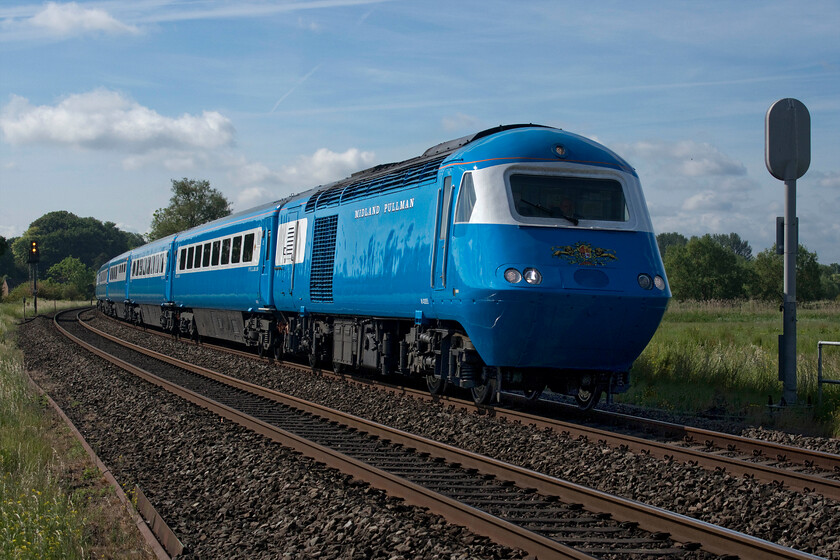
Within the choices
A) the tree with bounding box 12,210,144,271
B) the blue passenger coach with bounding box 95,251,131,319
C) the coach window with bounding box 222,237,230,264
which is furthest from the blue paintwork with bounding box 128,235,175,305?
the tree with bounding box 12,210,144,271

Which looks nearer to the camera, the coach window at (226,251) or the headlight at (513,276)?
the headlight at (513,276)

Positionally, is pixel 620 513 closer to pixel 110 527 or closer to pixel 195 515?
pixel 195 515

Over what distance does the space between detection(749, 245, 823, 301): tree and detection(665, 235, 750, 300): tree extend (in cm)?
256

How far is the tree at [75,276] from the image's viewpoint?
95.9m

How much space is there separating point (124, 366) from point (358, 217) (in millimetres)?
7611

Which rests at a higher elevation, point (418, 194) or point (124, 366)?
point (418, 194)

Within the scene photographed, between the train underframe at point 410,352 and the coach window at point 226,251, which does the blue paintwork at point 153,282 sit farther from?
the train underframe at point 410,352

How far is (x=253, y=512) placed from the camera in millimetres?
6547

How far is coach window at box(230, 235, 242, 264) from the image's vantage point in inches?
797

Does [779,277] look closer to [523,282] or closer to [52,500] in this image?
[523,282]

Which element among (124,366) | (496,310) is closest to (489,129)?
(496,310)

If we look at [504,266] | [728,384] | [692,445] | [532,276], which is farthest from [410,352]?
[728,384]

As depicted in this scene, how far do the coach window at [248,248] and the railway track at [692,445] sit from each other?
9.08 meters

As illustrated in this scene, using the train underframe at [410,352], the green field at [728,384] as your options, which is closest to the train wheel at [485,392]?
the train underframe at [410,352]
